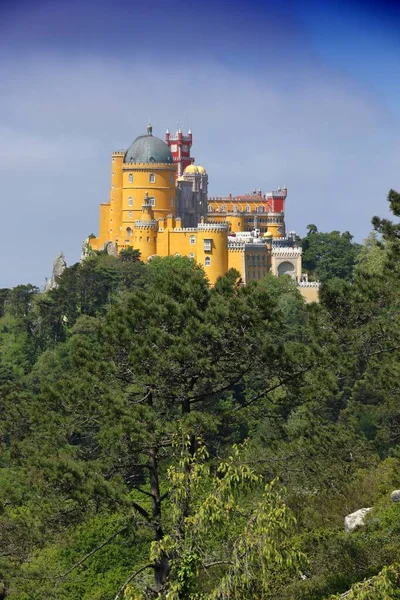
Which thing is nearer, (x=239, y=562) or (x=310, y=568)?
(x=239, y=562)

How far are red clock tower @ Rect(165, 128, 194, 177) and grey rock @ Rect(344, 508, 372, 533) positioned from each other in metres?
68.8

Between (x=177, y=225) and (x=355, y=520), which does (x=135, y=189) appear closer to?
(x=177, y=225)

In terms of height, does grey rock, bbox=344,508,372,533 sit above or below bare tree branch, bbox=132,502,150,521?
below

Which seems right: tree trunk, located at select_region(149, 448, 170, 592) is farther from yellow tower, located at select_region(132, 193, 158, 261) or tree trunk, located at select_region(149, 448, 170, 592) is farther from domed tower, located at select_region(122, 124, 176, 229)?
domed tower, located at select_region(122, 124, 176, 229)

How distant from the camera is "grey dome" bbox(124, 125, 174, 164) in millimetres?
84188

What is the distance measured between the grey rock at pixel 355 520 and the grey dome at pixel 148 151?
5695 cm

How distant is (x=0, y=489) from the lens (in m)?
29.4

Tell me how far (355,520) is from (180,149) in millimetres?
71516

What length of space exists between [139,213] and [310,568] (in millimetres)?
59411

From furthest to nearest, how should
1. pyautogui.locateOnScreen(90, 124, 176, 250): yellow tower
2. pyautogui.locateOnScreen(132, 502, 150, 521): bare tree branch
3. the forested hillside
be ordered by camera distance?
pyautogui.locateOnScreen(90, 124, 176, 250): yellow tower, pyautogui.locateOnScreen(132, 502, 150, 521): bare tree branch, the forested hillside

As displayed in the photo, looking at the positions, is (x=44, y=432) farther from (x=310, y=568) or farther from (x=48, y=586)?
(x=310, y=568)

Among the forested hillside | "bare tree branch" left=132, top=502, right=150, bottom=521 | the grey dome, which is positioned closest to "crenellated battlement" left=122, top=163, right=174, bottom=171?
the grey dome

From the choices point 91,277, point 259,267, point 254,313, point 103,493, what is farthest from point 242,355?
point 259,267

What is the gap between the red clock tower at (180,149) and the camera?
3826 inches
